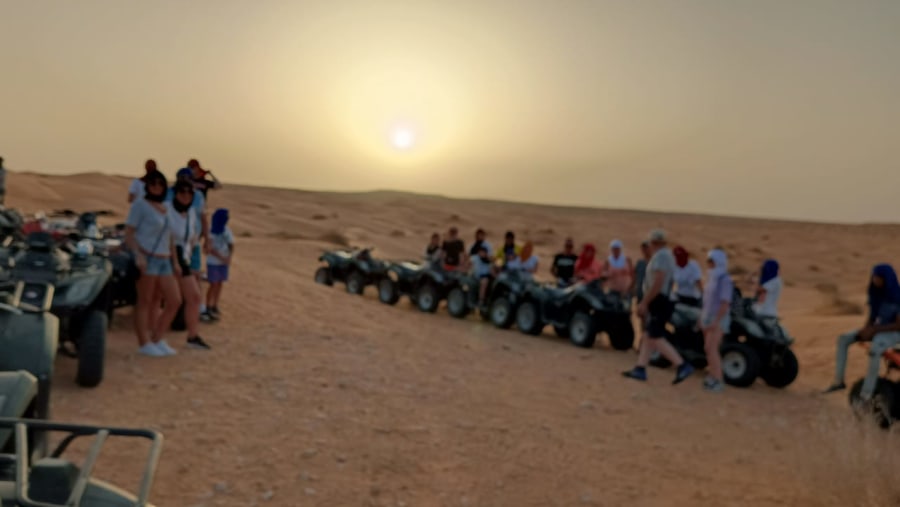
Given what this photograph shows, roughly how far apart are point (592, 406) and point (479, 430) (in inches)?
70.4

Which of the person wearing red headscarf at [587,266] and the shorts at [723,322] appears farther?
the person wearing red headscarf at [587,266]

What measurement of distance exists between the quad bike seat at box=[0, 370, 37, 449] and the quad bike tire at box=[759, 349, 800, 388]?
9245mm

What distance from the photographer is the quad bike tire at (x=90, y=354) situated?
7.40 m

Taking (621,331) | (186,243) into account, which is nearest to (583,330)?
(621,331)

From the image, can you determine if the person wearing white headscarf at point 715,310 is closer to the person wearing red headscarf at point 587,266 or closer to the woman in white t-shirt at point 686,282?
the woman in white t-shirt at point 686,282

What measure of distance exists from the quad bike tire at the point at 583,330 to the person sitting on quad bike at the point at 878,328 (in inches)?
157

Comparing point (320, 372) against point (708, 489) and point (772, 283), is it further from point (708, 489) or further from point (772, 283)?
point (772, 283)

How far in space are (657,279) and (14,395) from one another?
7.62 m

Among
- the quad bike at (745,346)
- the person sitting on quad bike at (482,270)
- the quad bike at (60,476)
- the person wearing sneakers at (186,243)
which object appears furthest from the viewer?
the person sitting on quad bike at (482,270)

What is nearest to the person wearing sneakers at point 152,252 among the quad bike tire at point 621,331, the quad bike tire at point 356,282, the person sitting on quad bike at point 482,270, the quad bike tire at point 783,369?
the quad bike tire at point 621,331

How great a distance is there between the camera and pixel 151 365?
8.39 m

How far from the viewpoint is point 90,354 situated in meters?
7.39

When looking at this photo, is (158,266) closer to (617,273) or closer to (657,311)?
(657,311)

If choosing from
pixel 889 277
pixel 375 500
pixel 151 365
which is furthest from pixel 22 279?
pixel 889 277
